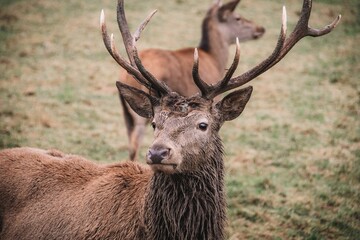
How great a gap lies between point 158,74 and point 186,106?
308 cm

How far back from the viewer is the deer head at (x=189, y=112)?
2.86 meters

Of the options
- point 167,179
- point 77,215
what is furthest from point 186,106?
point 77,215

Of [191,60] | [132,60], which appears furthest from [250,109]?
[132,60]

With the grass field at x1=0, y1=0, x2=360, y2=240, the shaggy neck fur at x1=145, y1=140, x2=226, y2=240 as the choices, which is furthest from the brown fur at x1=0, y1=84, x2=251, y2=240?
the grass field at x1=0, y1=0, x2=360, y2=240

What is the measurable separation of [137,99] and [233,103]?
0.72m

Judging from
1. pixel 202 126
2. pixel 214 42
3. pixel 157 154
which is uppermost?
pixel 214 42

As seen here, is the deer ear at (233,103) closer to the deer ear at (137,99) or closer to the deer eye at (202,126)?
the deer eye at (202,126)

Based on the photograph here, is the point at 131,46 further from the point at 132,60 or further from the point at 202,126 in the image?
the point at 202,126

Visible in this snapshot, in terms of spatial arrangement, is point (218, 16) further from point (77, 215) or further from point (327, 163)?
point (77, 215)

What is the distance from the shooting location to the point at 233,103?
11.1 ft

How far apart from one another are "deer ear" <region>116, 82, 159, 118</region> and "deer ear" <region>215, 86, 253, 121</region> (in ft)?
1.70

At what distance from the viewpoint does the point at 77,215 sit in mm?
3281

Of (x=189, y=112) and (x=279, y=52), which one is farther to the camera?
(x=279, y=52)

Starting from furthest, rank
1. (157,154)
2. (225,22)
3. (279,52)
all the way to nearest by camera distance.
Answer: (225,22), (279,52), (157,154)
